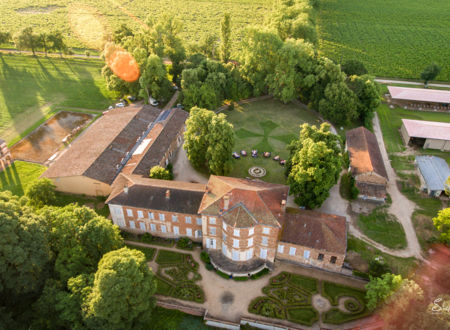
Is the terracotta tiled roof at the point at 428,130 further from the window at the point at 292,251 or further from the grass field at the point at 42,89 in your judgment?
the grass field at the point at 42,89

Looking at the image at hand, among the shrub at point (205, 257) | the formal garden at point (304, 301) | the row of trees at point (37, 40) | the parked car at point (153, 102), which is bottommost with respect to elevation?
the formal garden at point (304, 301)

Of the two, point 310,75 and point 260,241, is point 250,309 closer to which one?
point 260,241

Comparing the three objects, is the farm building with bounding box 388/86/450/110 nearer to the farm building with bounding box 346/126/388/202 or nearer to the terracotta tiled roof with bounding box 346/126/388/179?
the terracotta tiled roof with bounding box 346/126/388/179

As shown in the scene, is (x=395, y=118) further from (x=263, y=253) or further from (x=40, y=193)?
(x=40, y=193)

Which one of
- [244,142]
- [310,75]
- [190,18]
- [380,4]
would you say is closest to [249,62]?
[310,75]

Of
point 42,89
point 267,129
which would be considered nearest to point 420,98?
point 267,129

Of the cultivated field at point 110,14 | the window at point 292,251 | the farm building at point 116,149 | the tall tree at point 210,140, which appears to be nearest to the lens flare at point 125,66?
the farm building at point 116,149
